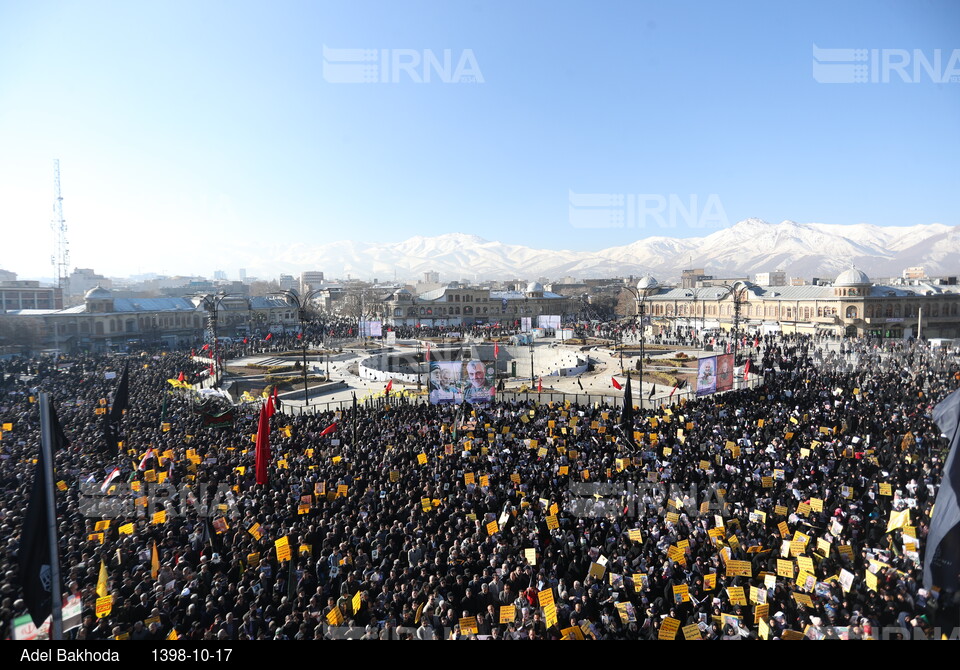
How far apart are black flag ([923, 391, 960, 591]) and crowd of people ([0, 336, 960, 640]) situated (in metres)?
0.78

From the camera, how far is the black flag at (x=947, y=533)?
16.2 ft

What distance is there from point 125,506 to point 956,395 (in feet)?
46.9

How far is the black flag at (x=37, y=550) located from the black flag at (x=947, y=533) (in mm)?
8443

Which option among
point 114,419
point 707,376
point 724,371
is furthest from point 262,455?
point 724,371

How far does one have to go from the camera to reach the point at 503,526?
32.6 feet

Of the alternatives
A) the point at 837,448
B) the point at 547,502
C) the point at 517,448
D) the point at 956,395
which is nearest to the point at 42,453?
the point at 547,502

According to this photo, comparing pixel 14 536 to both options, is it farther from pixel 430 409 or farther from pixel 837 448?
pixel 837 448

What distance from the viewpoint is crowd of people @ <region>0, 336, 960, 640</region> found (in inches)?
280

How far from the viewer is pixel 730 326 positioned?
6256 cm

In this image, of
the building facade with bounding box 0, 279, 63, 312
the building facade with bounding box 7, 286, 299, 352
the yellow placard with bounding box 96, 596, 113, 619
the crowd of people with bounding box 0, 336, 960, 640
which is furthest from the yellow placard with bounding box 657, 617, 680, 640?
the building facade with bounding box 0, 279, 63, 312

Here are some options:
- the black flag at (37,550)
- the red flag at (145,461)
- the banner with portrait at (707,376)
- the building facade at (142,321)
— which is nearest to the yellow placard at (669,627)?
the black flag at (37,550)

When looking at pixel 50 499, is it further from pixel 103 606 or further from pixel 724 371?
pixel 724 371

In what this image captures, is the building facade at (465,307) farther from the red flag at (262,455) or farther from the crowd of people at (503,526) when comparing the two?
the red flag at (262,455)

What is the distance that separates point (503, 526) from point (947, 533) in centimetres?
671
